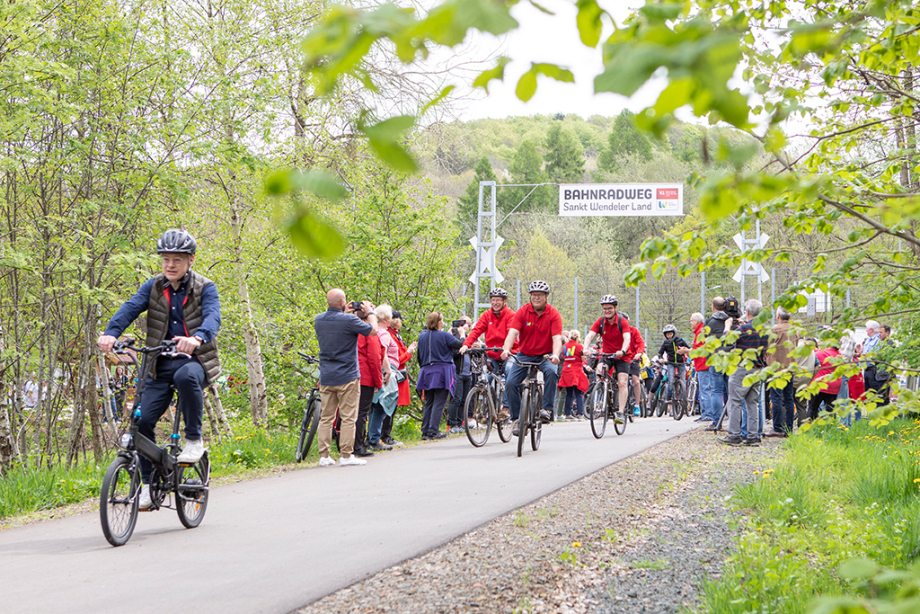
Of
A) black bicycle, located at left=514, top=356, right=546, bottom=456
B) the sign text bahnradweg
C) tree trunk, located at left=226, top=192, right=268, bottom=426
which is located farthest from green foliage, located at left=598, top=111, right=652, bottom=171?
black bicycle, located at left=514, top=356, right=546, bottom=456

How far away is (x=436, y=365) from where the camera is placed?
1302 centimetres

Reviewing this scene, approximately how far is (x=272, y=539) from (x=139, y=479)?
1.01m

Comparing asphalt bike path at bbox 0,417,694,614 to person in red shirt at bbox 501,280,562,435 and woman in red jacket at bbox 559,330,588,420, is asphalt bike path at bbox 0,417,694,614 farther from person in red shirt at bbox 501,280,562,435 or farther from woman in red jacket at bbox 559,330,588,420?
woman in red jacket at bbox 559,330,588,420

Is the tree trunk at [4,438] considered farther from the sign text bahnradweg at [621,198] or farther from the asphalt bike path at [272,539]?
the sign text bahnradweg at [621,198]

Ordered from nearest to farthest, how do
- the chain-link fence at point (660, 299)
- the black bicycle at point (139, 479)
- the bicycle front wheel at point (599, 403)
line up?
the black bicycle at point (139, 479)
the bicycle front wheel at point (599, 403)
the chain-link fence at point (660, 299)

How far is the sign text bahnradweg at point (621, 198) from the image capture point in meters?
30.9

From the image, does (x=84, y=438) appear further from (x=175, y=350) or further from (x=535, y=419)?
(x=175, y=350)

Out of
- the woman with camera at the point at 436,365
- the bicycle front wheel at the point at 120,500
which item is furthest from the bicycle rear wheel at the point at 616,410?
the bicycle front wheel at the point at 120,500

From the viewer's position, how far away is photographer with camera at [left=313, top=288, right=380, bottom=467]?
973 cm

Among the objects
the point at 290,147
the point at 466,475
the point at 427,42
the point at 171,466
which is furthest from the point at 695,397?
the point at 427,42

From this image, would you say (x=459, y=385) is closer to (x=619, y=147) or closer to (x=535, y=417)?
(x=535, y=417)

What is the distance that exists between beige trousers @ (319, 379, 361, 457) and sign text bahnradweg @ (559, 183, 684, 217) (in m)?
22.0

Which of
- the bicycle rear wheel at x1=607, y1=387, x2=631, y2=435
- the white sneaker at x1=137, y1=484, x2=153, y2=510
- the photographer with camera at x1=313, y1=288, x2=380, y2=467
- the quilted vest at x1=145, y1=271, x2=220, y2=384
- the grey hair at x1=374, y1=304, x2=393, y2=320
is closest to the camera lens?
the white sneaker at x1=137, y1=484, x2=153, y2=510

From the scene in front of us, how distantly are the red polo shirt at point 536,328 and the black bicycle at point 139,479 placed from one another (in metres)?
5.19
